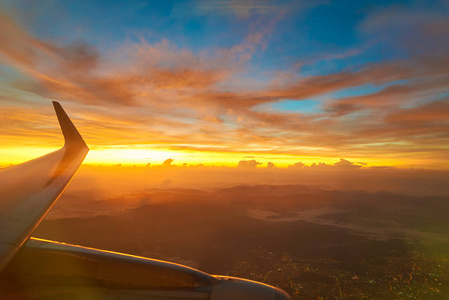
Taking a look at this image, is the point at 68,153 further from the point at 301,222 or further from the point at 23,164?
the point at 301,222

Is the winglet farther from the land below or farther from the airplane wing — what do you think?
the land below

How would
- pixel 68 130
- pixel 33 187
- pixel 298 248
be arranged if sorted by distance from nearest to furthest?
pixel 33 187
pixel 68 130
pixel 298 248

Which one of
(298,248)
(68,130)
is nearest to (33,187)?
(68,130)

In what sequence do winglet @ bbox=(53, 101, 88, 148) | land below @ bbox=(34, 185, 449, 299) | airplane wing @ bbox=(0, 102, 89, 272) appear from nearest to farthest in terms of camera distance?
airplane wing @ bbox=(0, 102, 89, 272) → winglet @ bbox=(53, 101, 88, 148) → land below @ bbox=(34, 185, 449, 299)

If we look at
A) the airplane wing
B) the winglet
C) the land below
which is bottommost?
the land below

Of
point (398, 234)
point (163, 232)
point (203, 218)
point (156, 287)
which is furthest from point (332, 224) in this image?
point (156, 287)

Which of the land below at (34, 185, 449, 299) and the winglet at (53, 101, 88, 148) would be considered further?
the land below at (34, 185, 449, 299)

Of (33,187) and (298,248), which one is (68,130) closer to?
(33,187)

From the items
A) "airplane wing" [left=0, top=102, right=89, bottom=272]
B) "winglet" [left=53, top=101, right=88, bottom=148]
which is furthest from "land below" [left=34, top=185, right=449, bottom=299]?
"airplane wing" [left=0, top=102, right=89, bottom=272]

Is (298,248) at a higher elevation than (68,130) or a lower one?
lower

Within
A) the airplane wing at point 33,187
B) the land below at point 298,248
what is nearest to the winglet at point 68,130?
the airplane wing at point 33,187
